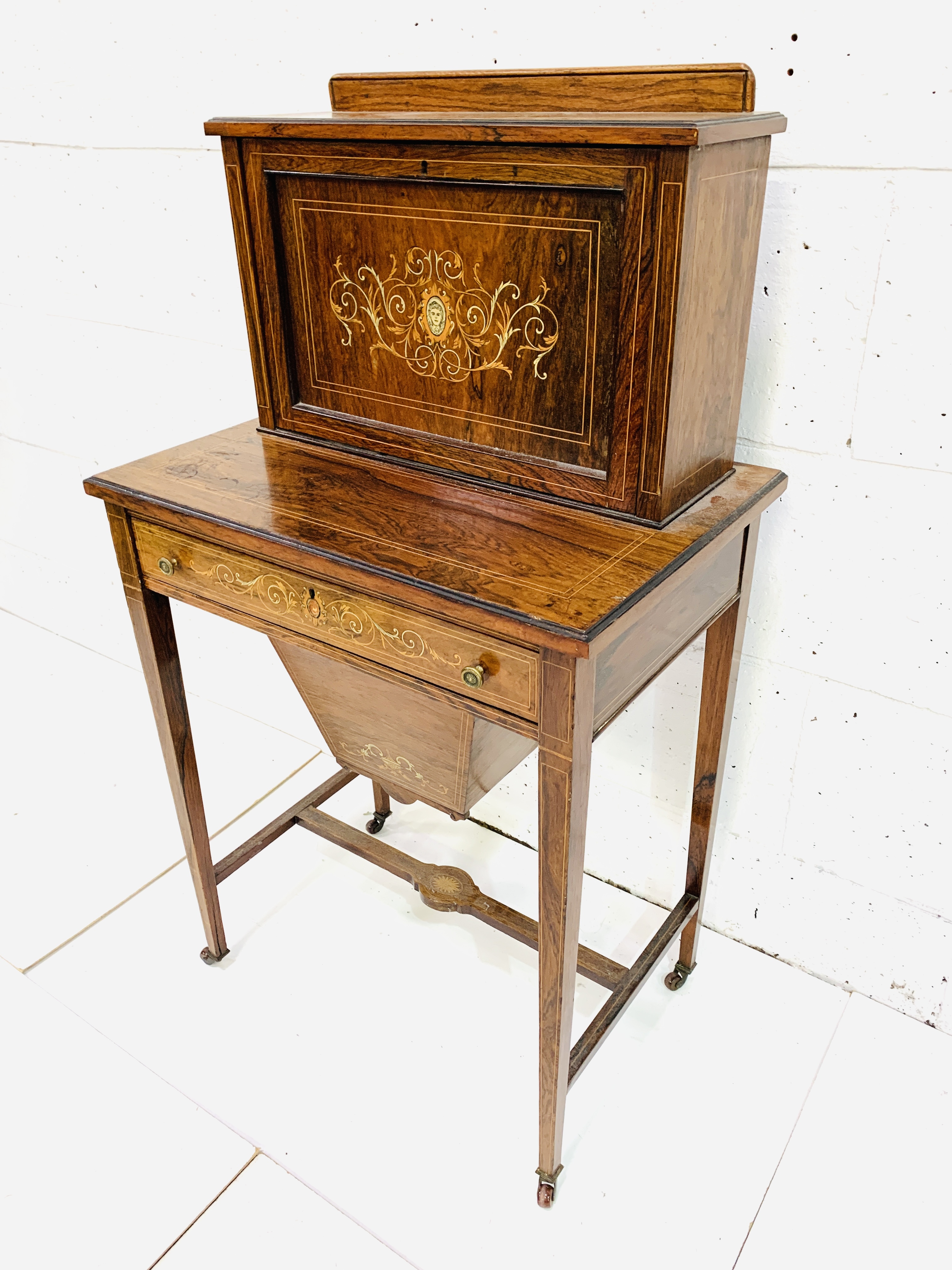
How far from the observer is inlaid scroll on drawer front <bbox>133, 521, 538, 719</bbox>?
141cm

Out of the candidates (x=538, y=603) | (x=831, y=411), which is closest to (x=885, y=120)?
(x=831, y=411)

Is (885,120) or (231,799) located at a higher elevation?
(885,120)

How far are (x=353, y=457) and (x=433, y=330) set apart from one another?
1.02 ft

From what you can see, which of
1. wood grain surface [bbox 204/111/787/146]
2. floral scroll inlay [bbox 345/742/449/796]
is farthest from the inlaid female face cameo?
floral scroll inlay [bbox 345/742/449/796]

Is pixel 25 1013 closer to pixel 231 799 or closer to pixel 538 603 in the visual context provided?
pixel 231 799

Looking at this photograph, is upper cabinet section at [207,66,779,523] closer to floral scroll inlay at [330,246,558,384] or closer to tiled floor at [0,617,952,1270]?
floral scroll inlay at [330,246,558,384]

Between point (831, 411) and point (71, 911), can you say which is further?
point (71, 911)

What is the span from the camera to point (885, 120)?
155 centimetres

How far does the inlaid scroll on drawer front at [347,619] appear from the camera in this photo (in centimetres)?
141

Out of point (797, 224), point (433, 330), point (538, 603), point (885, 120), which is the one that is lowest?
point (538, 603)

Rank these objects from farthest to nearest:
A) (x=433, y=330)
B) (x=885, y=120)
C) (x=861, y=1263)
Answer: 1. (x=861, y=1263)
2. (x=433, y=330)
3. (x=885, y=120)

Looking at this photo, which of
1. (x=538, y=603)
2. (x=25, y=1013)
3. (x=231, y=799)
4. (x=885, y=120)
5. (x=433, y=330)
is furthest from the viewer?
(x=231, y=799)

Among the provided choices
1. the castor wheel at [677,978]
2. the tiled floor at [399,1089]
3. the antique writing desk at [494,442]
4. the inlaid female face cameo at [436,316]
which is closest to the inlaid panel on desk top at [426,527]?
the antique writing desk at [494,442]

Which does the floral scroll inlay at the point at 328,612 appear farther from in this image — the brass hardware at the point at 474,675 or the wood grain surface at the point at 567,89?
the wood grain surface at the point at 567,89
